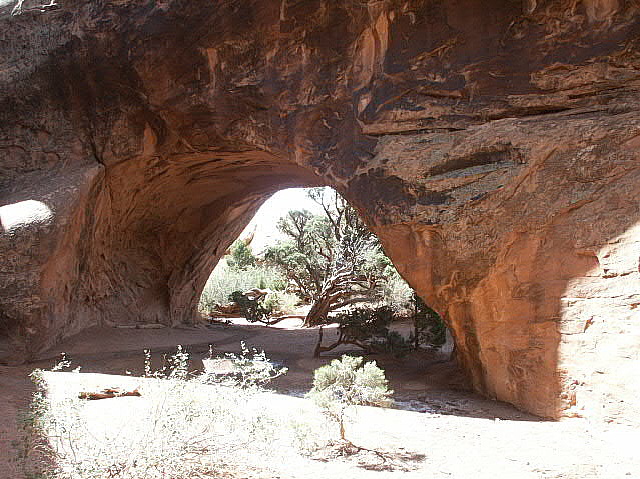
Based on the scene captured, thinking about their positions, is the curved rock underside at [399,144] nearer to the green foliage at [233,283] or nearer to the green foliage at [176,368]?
the green foliage at [176,368]


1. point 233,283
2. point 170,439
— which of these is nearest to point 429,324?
point 170,439

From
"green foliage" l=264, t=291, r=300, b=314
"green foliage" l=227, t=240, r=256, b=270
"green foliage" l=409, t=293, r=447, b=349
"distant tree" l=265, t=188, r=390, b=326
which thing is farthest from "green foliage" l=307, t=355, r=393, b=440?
"green foliage" l=227, t=240, r=256, b=270

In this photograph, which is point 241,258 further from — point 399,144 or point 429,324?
point 399,144

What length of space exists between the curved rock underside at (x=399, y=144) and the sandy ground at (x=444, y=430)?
313mm

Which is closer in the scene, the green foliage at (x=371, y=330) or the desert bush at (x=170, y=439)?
the desert bush at (x=170, y=439)

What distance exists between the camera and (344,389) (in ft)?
13.6

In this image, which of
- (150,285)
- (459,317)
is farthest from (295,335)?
(459,317)

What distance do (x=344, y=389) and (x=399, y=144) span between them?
9.17ft

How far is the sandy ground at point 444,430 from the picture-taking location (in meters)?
3.39

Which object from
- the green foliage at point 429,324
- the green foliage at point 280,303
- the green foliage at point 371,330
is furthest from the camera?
the green foliage at point 280,303

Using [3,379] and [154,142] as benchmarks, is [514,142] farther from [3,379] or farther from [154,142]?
[3,379]

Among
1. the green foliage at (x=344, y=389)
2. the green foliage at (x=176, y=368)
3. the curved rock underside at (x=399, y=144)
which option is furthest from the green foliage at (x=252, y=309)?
the green foliage at (x=344, y=389)

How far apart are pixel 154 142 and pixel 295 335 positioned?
4970 millimetres

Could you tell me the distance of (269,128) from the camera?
6984 mm
